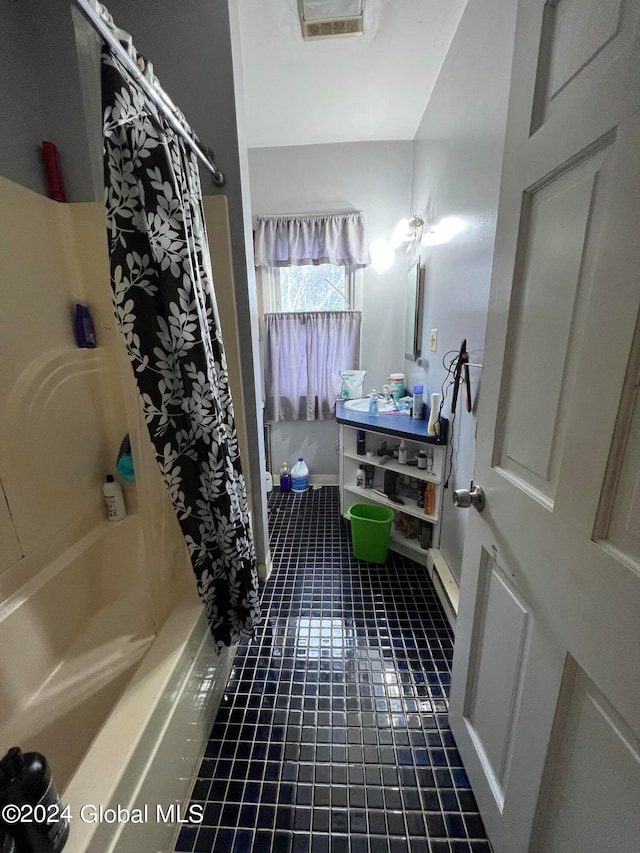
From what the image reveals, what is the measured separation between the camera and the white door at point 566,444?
0.46m

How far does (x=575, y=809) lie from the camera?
1.85 feet

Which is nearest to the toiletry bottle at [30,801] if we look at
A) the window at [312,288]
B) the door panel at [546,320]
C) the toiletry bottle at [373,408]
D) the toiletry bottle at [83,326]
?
the door panel at [546,320]

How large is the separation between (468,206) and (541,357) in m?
1.13

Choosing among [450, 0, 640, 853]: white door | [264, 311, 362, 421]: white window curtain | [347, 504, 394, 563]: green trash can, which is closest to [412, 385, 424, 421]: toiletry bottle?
[347, 504, 394, 563]: green trash can

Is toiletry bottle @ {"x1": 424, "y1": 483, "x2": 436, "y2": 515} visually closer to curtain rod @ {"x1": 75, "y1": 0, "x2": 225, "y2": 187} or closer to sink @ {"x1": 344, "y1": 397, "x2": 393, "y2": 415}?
sink @ {"x1": 344, "y1": 397, "x2": 393, "y2": 415}

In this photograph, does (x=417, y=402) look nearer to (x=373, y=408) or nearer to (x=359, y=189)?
(x=373, y=408)

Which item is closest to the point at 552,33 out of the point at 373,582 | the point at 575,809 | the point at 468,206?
the point at 468,206

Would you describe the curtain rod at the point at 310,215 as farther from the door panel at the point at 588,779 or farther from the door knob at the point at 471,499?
the door panel at the point at 588,779

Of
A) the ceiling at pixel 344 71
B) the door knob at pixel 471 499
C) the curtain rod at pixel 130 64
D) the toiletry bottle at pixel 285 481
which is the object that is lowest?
the toiletry bottle at pixel 285 481

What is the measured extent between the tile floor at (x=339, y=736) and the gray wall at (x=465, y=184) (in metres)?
0.51

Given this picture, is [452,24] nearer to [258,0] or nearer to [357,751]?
[258,0]

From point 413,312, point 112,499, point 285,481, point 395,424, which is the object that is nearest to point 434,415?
point 395,424

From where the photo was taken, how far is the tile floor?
914 mm

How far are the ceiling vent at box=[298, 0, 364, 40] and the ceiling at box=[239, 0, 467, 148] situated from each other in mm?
49
